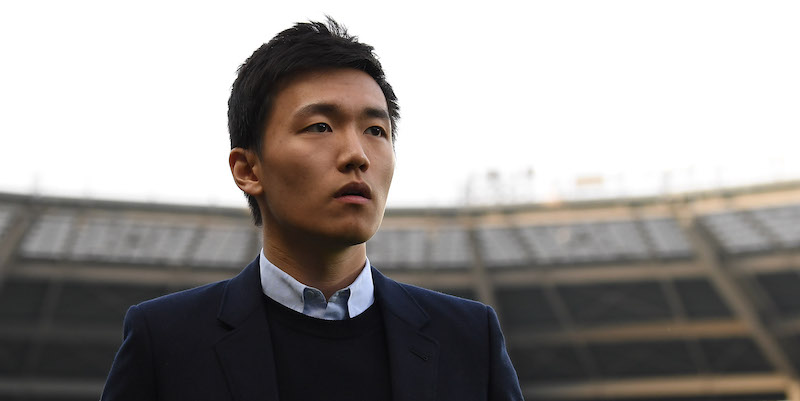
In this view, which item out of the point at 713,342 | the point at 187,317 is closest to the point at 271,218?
the point at 187,317

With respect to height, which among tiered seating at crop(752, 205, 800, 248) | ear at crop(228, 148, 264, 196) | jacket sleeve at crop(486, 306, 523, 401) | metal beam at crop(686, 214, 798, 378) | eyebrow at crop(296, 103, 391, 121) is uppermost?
eyebrow at crop(296, 103, 391, 121)

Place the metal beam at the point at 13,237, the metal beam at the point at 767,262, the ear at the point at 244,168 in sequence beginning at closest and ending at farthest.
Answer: the ear at the point at 244,168
the metal beam at the point at 13,237
the metal beam at the point at 767,262

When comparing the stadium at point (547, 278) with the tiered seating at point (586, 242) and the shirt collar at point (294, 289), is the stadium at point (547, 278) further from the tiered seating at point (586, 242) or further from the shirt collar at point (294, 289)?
the shirt collar at point (294, 289)

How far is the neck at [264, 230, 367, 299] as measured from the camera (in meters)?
1.73

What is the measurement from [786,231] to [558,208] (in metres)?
7.64

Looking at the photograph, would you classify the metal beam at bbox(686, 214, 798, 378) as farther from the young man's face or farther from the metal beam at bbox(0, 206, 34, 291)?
the young man's face

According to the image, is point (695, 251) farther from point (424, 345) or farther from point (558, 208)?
point (424, 345)

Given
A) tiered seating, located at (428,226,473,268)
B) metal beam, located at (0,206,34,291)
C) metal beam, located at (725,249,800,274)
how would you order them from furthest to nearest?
tiered seating, located at (428,226,473,268)
metal beam, located at (725,249,800,274)
metal beam, located at (0,206,34,291)

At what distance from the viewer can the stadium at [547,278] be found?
86.5ft

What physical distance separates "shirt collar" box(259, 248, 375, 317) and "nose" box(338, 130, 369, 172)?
0.27 metres

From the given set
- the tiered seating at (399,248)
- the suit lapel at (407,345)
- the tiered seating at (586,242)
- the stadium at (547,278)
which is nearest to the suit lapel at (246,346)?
the suit lapel at (407,345)

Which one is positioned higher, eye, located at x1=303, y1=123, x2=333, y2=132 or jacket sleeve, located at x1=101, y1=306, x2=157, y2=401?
eye, located at x1=303, y1=123, x2=333, y2=132

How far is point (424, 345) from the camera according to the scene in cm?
175

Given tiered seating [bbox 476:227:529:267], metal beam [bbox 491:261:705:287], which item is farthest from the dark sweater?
tiered seating [bbox 476:227:529:267]
